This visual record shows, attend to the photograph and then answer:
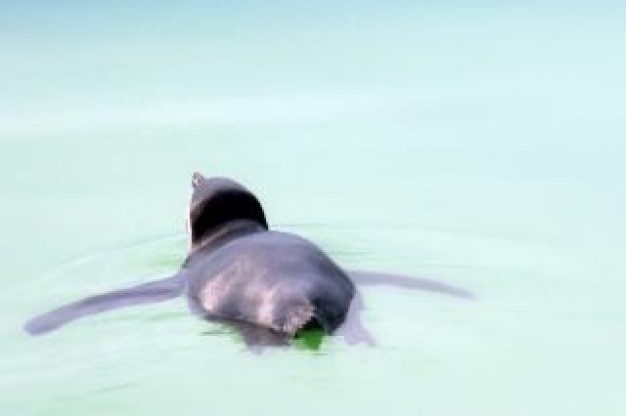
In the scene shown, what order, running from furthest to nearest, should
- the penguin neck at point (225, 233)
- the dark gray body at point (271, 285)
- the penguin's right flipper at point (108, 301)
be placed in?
the penguin neck at point (225, 233) < the penguin's right flipper at point (108, 301) < the dark gray body at point (271, 285)

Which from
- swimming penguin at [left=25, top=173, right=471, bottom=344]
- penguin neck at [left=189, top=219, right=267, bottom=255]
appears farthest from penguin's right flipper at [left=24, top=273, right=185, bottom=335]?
penguin neck at [left=189, top=219, right=267, bottom=255]

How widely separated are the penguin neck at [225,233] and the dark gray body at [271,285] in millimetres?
186

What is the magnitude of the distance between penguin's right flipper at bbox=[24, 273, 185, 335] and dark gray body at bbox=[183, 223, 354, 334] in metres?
0.09

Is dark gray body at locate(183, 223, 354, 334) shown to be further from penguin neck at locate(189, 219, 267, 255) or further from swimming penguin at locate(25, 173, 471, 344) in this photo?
penguin neck at locate(189, 219, 267, 255)

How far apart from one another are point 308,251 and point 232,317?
50 centimetres

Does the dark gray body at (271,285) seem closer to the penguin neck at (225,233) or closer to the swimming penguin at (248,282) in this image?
the swimming penguin at (248,282)

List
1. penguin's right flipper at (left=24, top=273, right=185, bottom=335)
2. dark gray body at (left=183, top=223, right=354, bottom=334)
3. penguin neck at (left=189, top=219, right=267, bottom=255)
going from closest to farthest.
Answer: dark gray body at (left=183, top=223, right=354, bottom=334) < penguin's right flipper at (left=24, top=273, right=185, bottom=335) < penguin neck at (left=189, top=219, right=267, bottom=255)

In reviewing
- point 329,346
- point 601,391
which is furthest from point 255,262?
point 601,391

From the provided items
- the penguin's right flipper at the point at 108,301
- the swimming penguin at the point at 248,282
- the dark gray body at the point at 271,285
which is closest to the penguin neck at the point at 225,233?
the swimming penguin at the point at 248,282

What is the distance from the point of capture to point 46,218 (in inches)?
377

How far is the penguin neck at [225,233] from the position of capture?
799 centimetres

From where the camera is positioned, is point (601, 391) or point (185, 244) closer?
point (601, 391)

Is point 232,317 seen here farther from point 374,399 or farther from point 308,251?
point 374,399

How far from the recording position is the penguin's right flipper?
23.5ft
